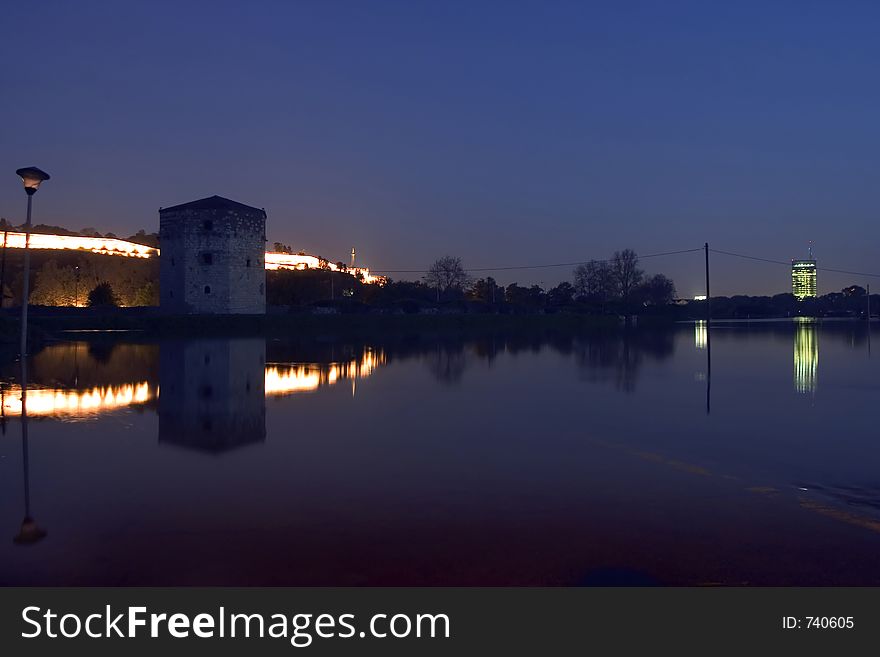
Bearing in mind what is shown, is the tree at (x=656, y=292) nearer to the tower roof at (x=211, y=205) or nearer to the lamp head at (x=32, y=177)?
the tower roof at (x=211, y=205)

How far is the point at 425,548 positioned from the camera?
18.2ft

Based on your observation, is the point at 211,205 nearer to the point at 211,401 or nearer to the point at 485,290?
the point at 211,401

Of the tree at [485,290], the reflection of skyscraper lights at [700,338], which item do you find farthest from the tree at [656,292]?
the reflection of skyscraper lights at [700,338]

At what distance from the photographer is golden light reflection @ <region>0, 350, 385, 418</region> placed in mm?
13188

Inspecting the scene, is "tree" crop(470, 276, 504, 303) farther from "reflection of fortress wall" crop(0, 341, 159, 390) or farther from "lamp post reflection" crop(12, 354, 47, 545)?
"lamp post reflection" crop(12, 354, 47, 545)

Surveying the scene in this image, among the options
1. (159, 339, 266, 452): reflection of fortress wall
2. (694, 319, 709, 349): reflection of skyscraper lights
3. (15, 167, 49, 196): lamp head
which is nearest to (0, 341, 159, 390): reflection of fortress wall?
(159, 339, 266, 452): reflection of fortress wall

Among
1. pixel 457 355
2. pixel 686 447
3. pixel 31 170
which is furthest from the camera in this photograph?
pixel 457 355

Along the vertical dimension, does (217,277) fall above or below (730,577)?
above

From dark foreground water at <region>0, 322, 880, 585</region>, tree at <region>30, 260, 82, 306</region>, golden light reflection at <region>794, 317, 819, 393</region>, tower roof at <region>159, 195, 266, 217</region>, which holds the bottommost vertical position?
dark foreground water at <region>0, 322, 880, 585</region>

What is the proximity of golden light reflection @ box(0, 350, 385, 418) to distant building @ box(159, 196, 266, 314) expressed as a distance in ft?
126

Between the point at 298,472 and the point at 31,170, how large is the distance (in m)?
13.7
